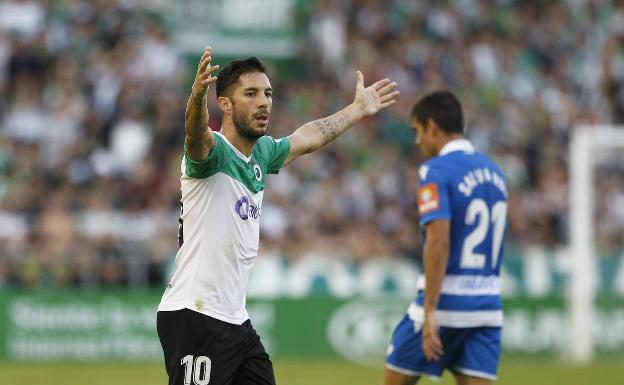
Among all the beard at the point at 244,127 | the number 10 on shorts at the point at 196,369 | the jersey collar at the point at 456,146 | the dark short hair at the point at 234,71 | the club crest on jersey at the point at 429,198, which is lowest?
the number 10 on shorts at the point at 196,369

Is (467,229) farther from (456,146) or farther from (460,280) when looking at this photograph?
(456,146)

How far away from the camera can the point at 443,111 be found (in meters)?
7.80

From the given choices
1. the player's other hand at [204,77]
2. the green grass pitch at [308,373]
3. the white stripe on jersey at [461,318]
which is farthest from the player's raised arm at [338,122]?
the green grass pitch at [308,373]

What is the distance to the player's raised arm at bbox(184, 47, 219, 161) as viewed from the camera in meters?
5.88

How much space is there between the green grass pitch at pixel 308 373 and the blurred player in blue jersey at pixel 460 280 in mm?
5645

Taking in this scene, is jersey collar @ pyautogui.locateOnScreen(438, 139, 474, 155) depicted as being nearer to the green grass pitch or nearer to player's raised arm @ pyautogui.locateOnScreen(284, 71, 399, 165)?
player's raised arm @ pyautogui.locateOnScreen(284, 71, 399, 165)

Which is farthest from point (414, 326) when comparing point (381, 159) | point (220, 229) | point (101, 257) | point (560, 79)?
point (560, 79)

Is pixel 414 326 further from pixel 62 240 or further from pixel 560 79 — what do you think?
pixel 560 79

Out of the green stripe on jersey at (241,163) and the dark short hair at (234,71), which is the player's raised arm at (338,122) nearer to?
the green stripe on jersey at (241,163)

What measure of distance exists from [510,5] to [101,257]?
11.0m

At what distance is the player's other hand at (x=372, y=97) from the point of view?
24.9ft

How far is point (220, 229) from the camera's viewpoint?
6.37 m

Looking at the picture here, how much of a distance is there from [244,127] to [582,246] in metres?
10.6

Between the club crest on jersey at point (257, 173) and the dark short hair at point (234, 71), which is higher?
the dark short hair at point (234, 71)
